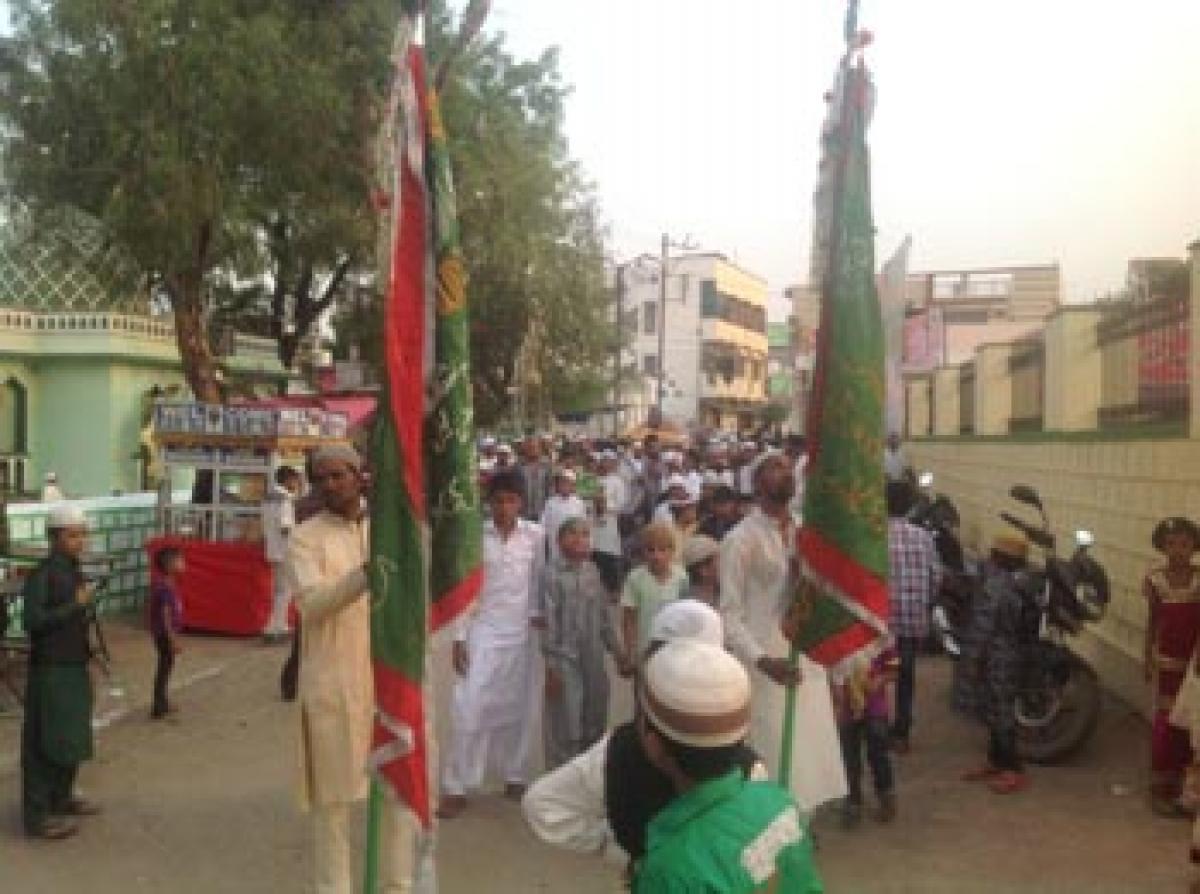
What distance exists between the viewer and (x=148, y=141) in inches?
578

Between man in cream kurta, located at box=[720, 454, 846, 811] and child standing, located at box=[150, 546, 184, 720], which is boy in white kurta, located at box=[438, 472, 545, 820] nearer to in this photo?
man in cream kurta, located at box=[720, 454, 846, 811]

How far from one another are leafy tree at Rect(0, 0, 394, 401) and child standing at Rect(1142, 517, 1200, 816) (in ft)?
34.1

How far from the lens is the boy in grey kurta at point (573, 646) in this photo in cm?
737

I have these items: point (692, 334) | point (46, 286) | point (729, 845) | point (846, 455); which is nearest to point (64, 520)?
point (846, 455)

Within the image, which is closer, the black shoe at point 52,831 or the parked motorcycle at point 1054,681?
the black shoe at point 52,831

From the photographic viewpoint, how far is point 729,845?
2357 mm

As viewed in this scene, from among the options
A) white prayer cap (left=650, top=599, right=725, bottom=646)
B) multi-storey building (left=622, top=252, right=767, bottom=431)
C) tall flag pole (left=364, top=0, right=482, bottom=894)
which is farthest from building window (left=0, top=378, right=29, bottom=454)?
multi-storey building (left=622, top=252, right=767, bottom=431)

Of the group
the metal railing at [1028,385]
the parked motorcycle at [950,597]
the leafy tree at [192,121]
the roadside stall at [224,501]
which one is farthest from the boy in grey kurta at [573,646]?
the leafy tree at [192,121]

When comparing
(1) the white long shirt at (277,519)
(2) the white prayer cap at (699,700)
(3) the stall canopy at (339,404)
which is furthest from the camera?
(3) the stall canopy at (339,404)

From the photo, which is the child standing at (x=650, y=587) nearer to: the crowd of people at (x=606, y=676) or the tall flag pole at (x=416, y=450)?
the crowd of people at (x=606, y=676)

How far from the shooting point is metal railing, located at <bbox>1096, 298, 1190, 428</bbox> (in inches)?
362

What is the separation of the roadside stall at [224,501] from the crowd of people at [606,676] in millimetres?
3153

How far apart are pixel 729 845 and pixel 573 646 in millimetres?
5039

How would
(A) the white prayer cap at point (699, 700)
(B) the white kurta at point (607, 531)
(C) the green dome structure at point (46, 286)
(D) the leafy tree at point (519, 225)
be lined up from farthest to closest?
(C) the green dome structure at point (46, 286)
(D) the leafy tree at point (519, 225)
(B) the white kurta at point (607, 531)
(A) the white prayer cap at point (699, 700)
